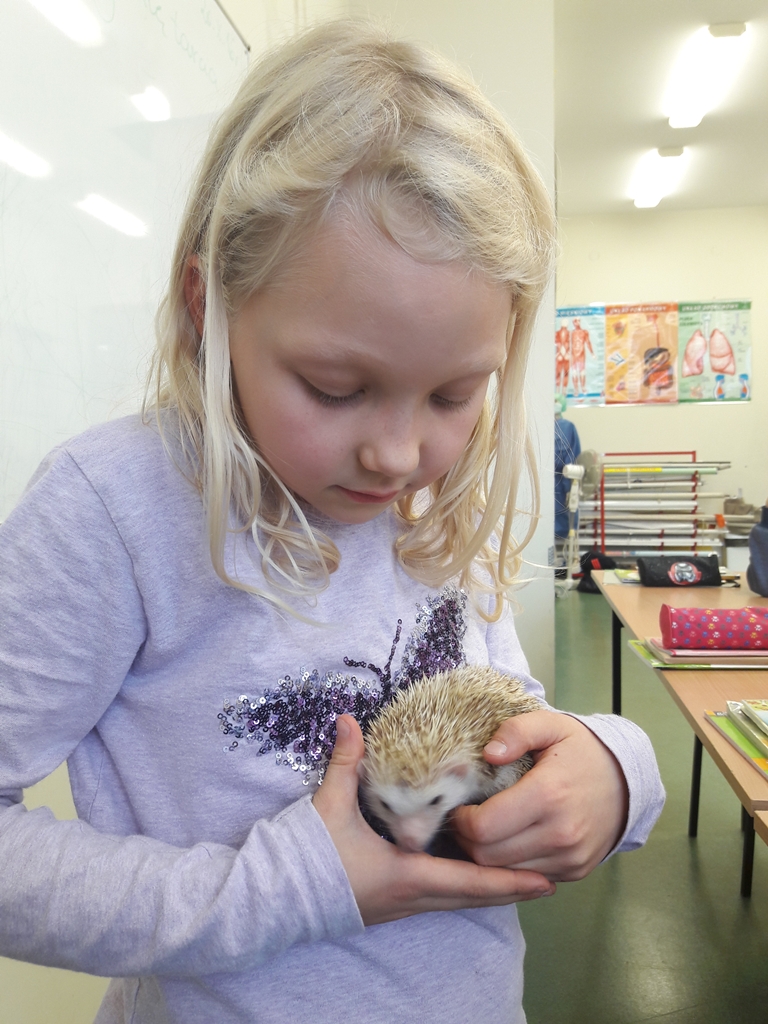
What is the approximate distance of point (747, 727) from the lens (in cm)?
115

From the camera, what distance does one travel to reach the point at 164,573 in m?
0.61

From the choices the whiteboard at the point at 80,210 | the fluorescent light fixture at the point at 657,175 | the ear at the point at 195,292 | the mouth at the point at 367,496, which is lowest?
the mouth at the point at 367,496

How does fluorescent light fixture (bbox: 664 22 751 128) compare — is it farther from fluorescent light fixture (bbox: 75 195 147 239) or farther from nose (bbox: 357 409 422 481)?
nose (bbox: 357 409 422 481)

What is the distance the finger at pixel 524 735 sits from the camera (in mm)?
637

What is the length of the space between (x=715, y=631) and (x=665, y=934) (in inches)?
39.8

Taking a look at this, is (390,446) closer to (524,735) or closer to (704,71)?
(524,735)

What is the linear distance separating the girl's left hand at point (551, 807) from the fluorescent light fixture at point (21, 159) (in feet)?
2.88

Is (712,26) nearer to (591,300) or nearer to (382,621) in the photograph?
(591,300)

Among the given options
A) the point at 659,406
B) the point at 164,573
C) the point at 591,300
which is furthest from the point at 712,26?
the point at 164,573

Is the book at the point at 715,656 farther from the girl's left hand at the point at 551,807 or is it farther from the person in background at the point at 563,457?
the person in background at the point at 563,457

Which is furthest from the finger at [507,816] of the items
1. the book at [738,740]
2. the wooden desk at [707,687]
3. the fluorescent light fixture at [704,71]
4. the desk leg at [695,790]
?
the fluorescent light fixture at [704,71]

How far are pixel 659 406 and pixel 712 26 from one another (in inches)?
132

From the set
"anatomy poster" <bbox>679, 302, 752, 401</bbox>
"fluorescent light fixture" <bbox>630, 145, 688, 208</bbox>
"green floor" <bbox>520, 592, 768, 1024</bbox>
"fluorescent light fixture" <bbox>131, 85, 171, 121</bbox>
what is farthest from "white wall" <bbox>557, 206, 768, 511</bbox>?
"fluorescent light fixture" <bbox>131, 85, 171, 121</bbox>

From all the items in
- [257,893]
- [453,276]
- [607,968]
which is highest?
[453,276]
